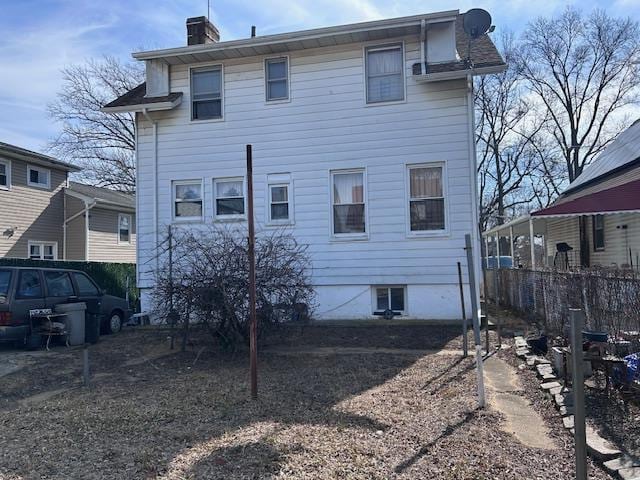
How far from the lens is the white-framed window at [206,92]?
13.4m

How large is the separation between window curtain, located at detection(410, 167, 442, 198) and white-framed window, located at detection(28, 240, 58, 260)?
15.5 meters

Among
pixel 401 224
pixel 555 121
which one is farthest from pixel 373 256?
pixel 555 121

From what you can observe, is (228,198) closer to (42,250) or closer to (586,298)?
(586,298)

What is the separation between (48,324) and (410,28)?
9904 millimetres

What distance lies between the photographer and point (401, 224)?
1219cm

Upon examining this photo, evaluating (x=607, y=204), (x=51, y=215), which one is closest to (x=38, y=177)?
(x=51, y=215)

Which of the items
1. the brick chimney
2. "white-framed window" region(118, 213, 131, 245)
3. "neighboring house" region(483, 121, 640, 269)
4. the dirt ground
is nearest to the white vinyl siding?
the brick chimney

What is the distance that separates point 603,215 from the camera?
1650cm

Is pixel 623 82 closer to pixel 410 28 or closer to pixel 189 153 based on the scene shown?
pixel 410 28

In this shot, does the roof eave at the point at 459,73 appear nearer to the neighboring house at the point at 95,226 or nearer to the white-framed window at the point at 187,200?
the white-framed window at the point at 187,200

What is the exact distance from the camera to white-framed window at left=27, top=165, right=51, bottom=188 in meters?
20.3

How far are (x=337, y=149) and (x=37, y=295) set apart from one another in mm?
7140

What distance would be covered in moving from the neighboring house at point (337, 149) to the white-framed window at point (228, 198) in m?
0.03

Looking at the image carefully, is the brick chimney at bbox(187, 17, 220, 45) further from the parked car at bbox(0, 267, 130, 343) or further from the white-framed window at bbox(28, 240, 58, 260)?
the white-framed window at bbox(28, 240, 58, 260)
